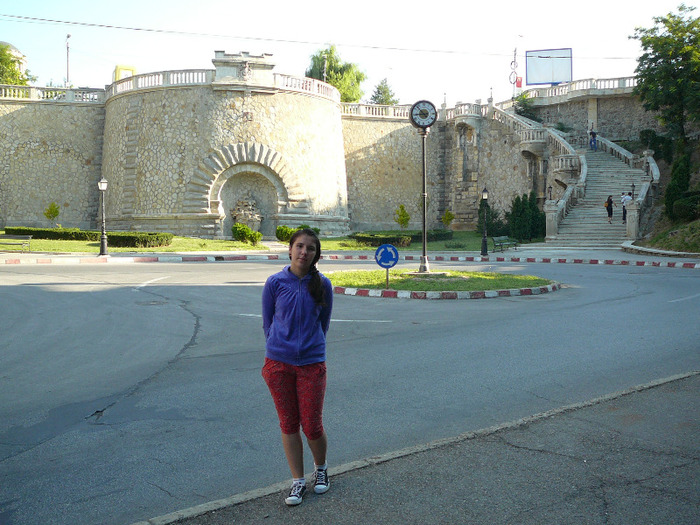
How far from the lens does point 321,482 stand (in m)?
4.29

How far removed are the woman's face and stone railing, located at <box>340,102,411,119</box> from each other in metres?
42.4

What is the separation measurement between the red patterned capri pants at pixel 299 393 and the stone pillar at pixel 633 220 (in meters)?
30.2

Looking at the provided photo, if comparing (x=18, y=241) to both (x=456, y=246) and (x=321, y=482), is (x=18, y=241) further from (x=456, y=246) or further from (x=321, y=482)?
(x=321, y=482)

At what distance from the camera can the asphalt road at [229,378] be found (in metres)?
4.57

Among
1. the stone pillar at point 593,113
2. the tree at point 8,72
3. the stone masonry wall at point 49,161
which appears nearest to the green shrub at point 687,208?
the stone pillar at point 593,113

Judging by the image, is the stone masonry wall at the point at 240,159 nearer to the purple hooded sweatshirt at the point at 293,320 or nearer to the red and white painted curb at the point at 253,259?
the red and white painted curb at the point at 253,259

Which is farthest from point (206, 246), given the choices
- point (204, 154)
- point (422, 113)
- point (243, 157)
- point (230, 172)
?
point (422, 113)

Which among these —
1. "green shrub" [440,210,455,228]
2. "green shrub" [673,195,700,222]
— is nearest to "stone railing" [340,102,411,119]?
"green shrub" [440,210,455,228]

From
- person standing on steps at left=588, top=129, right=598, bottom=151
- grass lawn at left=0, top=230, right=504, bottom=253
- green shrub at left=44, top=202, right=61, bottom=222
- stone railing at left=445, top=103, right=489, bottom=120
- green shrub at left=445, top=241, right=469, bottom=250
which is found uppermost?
stone railing at left=445, top=103, right=489, bottom=120

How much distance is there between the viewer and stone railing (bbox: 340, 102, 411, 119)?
151 ft

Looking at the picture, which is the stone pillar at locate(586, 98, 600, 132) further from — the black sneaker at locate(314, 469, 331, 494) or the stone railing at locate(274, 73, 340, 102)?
the black sneaker at locate(314, 469, 331, 494)

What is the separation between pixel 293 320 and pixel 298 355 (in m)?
0.23

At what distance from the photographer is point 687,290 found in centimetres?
1571

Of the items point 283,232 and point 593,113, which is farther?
point 593,113
